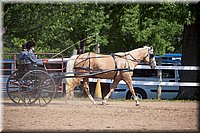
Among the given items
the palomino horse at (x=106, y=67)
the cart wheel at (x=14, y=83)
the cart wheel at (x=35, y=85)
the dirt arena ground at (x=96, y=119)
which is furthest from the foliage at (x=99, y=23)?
the dirt arena ground at (x=96, y=119)

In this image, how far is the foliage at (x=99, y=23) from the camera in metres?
17.4

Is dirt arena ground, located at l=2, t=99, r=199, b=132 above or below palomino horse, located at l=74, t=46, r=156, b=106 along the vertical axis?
below

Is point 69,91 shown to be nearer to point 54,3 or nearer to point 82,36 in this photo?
point 54,3

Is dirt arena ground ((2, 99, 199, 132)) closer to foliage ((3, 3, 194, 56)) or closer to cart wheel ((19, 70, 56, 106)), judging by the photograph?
cart wheel ((19, 70, 56, 106))

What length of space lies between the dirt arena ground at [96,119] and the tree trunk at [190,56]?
6.17 meters

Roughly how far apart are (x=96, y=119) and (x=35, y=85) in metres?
2.91

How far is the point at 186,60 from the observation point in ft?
61.6

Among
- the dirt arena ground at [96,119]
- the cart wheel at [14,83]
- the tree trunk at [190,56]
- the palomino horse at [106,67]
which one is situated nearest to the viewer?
the dirt arena ground at [96,119]

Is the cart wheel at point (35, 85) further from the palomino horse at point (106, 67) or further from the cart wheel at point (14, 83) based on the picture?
the palomino horse at point (106, 67)

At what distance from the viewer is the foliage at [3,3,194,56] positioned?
1744cm

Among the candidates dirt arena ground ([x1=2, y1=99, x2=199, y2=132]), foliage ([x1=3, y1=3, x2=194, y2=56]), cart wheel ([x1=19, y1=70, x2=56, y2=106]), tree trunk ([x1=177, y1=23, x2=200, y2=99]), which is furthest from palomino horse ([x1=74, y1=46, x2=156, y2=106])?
tree trunk ([x1=177, y1=23, x2=200, y2=99])

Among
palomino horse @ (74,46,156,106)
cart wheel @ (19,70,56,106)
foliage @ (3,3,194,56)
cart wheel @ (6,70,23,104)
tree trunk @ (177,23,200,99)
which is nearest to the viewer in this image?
cart wheel @ (19,70,56,106)

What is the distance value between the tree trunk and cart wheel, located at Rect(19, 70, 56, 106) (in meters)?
7.63

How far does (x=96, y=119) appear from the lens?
9992 millimetres
